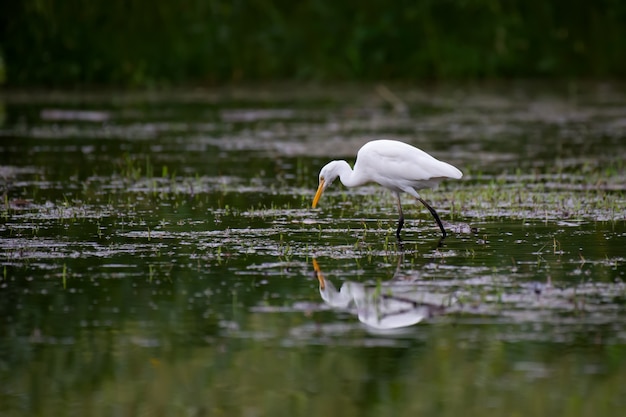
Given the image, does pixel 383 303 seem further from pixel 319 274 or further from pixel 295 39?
pixel 295 39

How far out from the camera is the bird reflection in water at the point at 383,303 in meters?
7.29

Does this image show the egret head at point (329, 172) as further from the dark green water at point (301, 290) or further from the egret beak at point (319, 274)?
the egret beak at point (319, 274)

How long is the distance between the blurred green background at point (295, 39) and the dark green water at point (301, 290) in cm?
1471

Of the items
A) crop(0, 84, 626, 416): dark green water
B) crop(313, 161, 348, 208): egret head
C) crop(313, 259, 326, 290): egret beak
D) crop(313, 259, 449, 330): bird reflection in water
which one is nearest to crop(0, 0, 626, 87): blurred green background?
crop(0, 84, 626, 416): dark green water

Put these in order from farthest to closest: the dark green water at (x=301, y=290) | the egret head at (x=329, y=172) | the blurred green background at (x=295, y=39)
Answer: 1. the blurred green background at (x=295, y=39)
2. the egret head at (x=329, y=172)
3. the dark green water at (x=301, y=290)

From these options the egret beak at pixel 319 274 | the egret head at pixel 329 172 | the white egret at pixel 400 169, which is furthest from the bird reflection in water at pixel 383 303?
the egret head at pixel 329 172

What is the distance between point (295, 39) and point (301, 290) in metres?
24.4

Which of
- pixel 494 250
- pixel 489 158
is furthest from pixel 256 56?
pixel 494 250

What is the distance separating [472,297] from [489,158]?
979cm

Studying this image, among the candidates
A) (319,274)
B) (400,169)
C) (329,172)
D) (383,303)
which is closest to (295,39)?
(329,172)

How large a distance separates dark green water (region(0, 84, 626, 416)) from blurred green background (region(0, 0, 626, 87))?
1471 centimetres

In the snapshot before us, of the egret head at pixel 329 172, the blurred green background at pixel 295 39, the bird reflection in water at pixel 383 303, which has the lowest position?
the bird reflection in water at pixel 383 303

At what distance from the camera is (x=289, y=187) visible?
14227 mm

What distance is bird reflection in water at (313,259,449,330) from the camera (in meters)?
7.29
